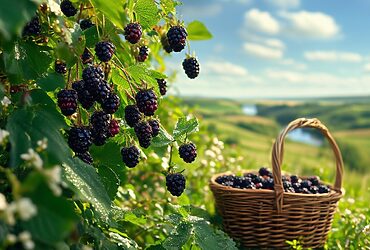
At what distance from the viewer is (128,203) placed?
111 inches

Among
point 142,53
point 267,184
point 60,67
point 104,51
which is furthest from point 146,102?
point 267,184

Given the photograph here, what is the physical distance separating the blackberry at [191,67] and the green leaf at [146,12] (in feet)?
0.63

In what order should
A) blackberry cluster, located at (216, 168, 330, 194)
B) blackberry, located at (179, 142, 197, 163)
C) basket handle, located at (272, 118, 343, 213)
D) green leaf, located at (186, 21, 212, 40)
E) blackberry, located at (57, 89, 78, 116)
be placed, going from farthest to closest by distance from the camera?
blackberry cluster, located at (216, 168, 330, 194) < basket handle, located at (272, 118, 343, 213) < green leaf, located at (186, 21, 212, 40) < blackberry, located at (179, 142, 197, 163) < blackberry, located at (57, 89, 78, 116)

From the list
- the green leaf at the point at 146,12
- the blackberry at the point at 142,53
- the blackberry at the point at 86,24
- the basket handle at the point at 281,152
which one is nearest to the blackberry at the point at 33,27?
the blackberry at the point at 86,24

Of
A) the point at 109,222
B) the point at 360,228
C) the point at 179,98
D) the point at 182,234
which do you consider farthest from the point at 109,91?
the point at 179,98

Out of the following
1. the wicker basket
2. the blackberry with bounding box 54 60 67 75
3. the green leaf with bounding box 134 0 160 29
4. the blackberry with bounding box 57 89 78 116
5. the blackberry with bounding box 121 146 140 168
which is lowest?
the wicker basket

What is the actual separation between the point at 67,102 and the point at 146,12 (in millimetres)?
462

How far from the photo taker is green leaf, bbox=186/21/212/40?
5.76 feet

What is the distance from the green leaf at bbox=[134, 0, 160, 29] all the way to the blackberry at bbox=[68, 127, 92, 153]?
45cm

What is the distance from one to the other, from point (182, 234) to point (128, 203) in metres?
1.05

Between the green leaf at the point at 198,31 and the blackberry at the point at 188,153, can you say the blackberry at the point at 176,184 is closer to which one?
the blackberry at the point at 188,153

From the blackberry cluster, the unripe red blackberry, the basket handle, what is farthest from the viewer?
the blackberry cluster

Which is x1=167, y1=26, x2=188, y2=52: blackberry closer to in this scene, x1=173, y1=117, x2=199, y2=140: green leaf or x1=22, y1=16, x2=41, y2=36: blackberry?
x1=173, y1=117, x2=199, y2=140: green leaf

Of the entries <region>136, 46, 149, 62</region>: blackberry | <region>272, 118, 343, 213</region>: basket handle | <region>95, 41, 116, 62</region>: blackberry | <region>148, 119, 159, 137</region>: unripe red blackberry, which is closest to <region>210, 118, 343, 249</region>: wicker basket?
<region>272, 118, 343, 213</region>: basket handle
